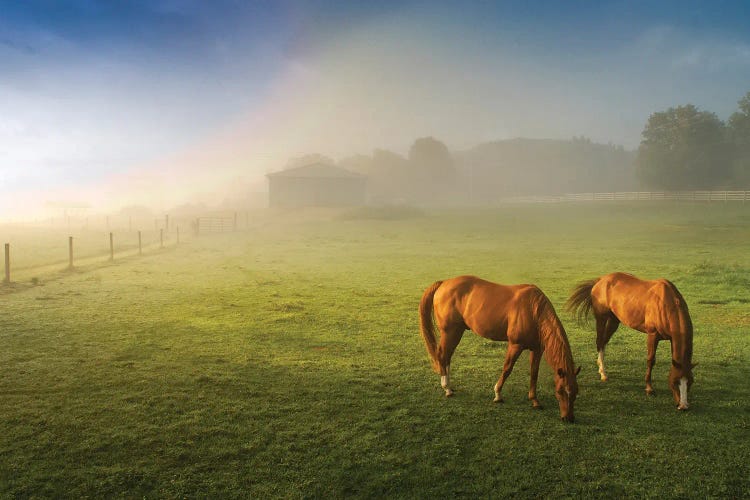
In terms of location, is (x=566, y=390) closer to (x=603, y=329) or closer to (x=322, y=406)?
(x=603, y=329)

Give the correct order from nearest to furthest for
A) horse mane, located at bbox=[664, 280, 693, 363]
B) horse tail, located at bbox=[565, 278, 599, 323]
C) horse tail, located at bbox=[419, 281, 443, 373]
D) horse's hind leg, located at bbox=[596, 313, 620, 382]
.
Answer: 1. horse mane, located at bbox=[664, 280, 693, 363]
2. horse tail, located at bbox=[419, 281, 443, 373]
3. horse's hind leg, located at bbox=[596, 313, 620, 382]
4. horse tail, located at bbox=[565, 278, 599, 323]

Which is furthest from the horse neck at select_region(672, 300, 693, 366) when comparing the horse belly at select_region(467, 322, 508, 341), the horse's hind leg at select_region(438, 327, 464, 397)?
the horse's hind leg at select_region(438, 327, 464, 397)

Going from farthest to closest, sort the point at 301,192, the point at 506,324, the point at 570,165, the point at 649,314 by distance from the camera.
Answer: the point at 570,165
the point at 301,192
the point at 649,314
the point at 506,324

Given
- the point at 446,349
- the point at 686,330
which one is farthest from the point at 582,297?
the point at 446,349

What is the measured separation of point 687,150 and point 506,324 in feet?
238

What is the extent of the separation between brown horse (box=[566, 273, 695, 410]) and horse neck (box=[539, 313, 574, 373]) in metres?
1.66

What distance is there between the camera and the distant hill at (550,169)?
118 m

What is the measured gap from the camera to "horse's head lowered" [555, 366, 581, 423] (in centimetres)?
602

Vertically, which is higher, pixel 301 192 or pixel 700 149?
pixel 700 149

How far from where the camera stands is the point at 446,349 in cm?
721

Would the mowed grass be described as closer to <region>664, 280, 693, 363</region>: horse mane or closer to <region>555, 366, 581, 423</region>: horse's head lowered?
<region>555, 366, 581, 423</region>: horse's head lowered

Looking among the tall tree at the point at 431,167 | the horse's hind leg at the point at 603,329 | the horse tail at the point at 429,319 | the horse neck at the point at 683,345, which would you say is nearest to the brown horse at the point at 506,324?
the horse tail at the point at 429,319

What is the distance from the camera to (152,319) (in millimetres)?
12406

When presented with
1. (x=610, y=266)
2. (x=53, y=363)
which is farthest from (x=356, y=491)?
(x=610, y=266)
